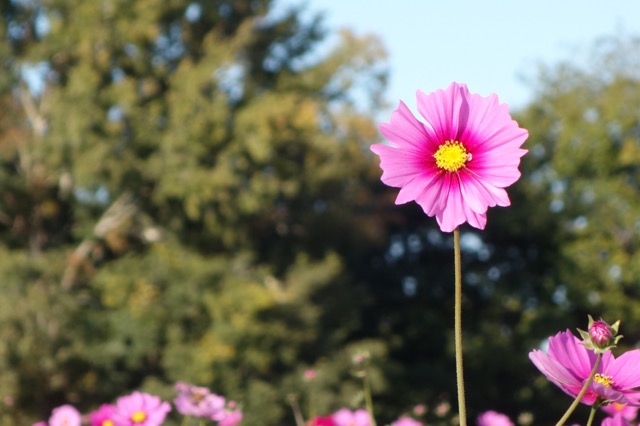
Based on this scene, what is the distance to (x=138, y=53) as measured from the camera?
64.6 feet

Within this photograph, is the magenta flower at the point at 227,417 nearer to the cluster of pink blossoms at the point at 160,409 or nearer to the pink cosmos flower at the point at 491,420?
the cluster of pink blossoms at the point at 160,409

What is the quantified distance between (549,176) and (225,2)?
24.4 ft

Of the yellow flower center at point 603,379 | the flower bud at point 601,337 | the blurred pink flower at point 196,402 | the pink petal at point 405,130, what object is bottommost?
the flower bud at point 601,337

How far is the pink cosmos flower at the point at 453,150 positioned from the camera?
157 cm

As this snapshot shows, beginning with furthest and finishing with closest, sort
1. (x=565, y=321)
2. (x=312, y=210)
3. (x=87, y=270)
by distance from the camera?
(x=565, y=321) → (x=312, y=210) → (x=87, y=270)

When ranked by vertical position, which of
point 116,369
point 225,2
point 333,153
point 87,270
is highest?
point 225,2

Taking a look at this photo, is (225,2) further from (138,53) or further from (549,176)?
(549,176)

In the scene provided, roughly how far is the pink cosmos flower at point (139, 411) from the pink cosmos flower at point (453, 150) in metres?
0.90

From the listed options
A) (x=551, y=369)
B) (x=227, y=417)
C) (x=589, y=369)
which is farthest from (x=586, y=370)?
(x=227, y=417)

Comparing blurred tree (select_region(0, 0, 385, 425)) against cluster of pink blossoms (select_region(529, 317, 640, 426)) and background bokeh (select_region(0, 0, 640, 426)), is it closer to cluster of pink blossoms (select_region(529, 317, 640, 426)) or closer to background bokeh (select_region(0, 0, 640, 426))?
background bokeh (select_region(0, 0, 640, 426))

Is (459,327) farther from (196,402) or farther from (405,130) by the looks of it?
(196,402)

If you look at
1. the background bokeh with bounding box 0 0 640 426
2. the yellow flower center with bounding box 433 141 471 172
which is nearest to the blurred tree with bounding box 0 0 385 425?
the background bokeh with bounding box 0 0 640 426

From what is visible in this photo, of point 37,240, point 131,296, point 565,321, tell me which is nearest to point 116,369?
point 131,296

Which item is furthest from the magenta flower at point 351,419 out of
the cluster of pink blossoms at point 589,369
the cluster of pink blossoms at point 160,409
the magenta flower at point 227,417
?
the cluster of pink blossoms at point 589,369
